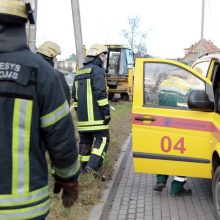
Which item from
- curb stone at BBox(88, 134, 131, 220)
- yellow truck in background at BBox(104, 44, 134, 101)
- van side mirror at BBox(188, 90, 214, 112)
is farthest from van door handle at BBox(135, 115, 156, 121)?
yellow truck in background at BBox(104, 44, 134, 101)

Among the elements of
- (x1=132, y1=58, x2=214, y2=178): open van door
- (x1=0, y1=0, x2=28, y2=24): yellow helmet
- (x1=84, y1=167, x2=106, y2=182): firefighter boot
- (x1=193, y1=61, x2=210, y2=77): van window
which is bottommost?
(x1=84, y1=167, x2=106, y2=182): firefighter boot

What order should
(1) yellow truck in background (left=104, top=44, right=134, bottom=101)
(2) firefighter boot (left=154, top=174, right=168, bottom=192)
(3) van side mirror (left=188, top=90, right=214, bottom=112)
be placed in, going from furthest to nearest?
(1) yellow truck in background (left=104, top=44, right=134, bottom=101), (2) firefighter boot (left=154, top=174, right=168, bottom=192), (3) van side mirror (left=188, top=90, right=214, bottom=112)

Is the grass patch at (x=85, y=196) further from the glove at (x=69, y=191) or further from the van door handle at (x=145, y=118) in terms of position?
the glove at (x=69, y=191)

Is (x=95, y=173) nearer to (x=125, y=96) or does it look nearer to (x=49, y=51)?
(x=49, y=51)

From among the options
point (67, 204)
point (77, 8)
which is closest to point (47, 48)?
point (67, 204)

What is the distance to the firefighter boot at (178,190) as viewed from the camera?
5.77 metres

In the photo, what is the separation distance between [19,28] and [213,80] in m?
3.64

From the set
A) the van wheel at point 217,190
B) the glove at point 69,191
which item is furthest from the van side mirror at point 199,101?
the glove at point 69,191

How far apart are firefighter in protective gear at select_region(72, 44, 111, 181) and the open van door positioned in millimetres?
762

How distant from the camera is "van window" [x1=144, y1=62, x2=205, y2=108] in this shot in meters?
5.29

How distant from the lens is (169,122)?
16.9ft

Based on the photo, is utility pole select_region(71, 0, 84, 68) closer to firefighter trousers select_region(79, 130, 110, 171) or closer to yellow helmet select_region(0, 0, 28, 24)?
firefighter trousers select_region(79, 130, 110, 171)

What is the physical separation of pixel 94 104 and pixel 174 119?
1328 millimetres

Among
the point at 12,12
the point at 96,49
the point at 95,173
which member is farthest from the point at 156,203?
the point at 12,12
